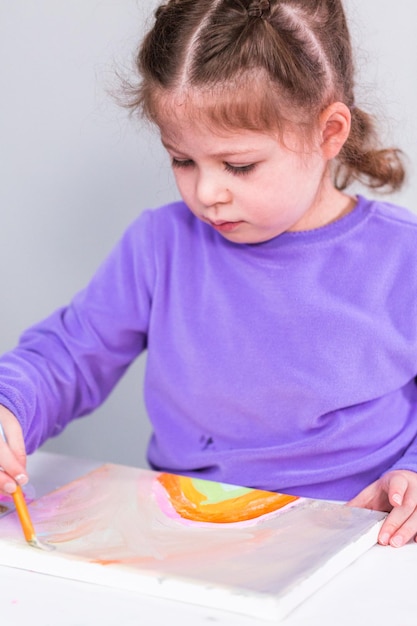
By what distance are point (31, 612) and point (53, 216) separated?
709 mm

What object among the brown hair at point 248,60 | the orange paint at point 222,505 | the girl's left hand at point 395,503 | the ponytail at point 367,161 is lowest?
the girl's left hand at point 395,503

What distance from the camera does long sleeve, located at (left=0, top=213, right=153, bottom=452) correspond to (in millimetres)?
1037

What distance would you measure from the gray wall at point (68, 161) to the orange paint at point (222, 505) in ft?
1.51

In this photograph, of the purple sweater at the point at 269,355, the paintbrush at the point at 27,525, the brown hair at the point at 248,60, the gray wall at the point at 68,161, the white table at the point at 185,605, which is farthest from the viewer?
the gray wall at the point at 68,161

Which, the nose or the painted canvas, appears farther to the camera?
the nose

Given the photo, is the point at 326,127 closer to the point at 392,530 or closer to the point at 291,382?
the point at 291,382

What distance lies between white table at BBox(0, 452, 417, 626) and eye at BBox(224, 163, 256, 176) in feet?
1.16

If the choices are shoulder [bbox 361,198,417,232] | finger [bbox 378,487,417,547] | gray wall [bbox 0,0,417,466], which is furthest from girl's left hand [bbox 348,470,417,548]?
gray wall [bbox 0,0,417,466]

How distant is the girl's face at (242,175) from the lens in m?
0.87

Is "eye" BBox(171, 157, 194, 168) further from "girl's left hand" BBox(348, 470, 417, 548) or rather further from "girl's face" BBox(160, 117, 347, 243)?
"girl's left hand" BBox(348, 470, 417, 548)

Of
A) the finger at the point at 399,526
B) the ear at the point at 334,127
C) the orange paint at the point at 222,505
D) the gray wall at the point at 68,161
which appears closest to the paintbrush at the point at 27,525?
the orange paint at the point at 222,505

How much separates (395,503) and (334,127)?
361 millimetres

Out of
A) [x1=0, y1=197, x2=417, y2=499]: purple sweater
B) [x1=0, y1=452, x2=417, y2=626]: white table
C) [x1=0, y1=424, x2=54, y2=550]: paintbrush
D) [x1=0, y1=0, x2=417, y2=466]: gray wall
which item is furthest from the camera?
[x1=0, y1=0, x2=417, y2=466]: gray wall

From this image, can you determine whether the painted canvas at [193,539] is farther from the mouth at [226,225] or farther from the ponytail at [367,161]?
the ponytail at [367,161]
